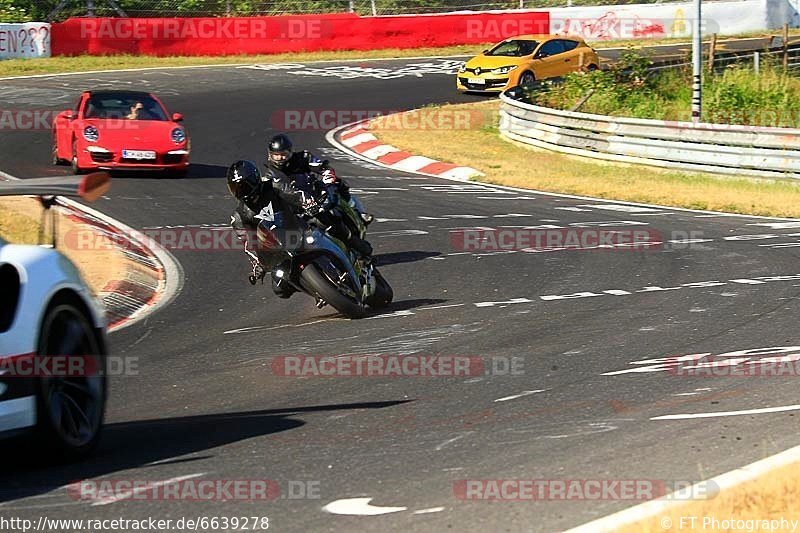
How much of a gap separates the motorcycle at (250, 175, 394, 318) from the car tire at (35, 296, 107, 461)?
4.01 m

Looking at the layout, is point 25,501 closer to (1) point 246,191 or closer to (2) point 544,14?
(1) point 246,191

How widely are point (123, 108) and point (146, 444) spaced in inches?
610

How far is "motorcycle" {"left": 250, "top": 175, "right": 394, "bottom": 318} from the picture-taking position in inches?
413

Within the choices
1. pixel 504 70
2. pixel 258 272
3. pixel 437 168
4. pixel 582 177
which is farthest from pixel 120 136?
pixel 504 70

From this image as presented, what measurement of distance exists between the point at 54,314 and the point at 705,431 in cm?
329

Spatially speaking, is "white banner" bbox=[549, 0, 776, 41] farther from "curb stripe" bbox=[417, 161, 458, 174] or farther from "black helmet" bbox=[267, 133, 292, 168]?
"black helmet" bbox=[267, 133, 292, 168]

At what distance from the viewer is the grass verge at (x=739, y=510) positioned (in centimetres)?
482

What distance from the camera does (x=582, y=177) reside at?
76.7 feet

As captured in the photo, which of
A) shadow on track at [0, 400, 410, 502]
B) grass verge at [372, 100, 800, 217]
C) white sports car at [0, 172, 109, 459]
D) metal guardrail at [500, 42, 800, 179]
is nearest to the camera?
white sports car at [0, 172, 109, 459]

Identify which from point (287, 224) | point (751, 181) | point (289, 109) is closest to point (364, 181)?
point (751, 181)

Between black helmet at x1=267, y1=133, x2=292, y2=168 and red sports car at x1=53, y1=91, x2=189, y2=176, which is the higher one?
black helmet at x1=267, y1=133, x2=292, y2=168

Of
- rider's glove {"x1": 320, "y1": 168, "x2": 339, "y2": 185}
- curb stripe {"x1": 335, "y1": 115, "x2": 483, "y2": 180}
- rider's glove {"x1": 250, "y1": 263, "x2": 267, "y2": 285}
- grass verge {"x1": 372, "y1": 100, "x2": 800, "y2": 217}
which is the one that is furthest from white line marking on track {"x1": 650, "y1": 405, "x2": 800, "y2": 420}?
curb stripe {"x1": 335, "y1": 115, "x2": 483, "y2": 180}

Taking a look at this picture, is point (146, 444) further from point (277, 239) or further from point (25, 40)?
point (25, 40)

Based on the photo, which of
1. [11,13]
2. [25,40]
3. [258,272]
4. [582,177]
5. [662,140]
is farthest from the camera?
[11,13]
